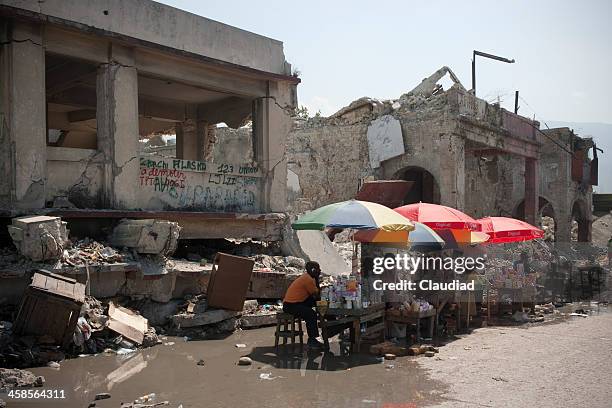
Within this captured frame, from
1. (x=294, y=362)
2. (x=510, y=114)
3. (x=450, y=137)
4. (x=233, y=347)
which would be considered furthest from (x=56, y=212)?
(x=510, y=114)

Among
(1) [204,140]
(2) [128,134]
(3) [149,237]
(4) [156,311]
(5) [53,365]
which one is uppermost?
(1) [204,140]

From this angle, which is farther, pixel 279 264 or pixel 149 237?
pixel 279 264

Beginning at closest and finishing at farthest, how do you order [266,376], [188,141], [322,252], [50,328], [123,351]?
[266,376], [50,328], [123,351], [322,252], [188,141]

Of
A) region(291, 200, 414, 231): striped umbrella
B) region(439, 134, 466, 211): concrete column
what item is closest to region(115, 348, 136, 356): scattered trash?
region(291, 200, 414, 231): striped umbrella

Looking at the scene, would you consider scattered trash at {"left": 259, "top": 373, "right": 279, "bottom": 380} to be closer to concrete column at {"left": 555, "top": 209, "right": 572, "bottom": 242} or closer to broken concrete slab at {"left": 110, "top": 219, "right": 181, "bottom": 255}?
broken concrete slab at {"left": 110, "top": 219, "right": 181, "bottom": 255}

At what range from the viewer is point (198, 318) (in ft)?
30.5

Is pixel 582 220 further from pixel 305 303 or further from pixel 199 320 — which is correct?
pixel 199 320

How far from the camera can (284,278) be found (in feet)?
37.1

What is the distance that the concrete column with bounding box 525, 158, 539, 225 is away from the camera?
21.8 metres

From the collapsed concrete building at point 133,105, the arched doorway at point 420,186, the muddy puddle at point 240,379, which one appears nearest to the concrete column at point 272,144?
the collapsed concrete building at point 133,105

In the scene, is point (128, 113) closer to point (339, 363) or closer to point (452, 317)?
point (339, 363)

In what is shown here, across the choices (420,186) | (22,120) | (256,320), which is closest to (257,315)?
(256,320)

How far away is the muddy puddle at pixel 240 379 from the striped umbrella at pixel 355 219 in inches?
75.8

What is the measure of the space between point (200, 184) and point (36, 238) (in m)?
4.49
